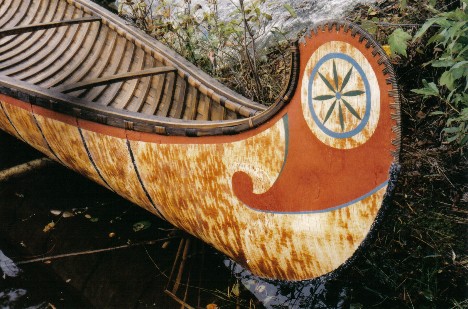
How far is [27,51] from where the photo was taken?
4441 mm

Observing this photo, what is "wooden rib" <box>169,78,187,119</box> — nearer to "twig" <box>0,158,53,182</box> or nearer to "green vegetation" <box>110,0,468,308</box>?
"green vegetation" <box>110,0,468,308</box>

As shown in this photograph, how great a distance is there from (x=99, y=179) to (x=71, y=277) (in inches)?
27.8

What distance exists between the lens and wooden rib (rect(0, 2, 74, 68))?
4209 millimetres

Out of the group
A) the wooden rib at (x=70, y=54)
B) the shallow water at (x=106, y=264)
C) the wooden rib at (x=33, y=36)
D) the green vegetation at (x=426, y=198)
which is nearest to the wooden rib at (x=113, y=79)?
the shallow water at (x=106, y=264)

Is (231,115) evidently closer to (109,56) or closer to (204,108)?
(204,108)

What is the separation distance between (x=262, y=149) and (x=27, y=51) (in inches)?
138

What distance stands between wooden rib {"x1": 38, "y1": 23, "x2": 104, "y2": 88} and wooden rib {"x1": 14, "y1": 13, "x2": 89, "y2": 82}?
14 centimetres

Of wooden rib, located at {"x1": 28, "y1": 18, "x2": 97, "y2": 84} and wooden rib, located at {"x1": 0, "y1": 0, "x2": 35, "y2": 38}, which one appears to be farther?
wooden rib, located at {"x1": 0, "y1": 0, "x2": 35, "y2": 38}

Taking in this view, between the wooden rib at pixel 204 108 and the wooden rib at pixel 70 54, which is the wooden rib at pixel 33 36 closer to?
the wooden rib at pixel 70 54

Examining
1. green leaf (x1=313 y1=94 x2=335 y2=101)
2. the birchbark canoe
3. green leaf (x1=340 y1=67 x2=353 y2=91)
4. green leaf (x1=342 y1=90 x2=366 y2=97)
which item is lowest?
the birchbark canoe

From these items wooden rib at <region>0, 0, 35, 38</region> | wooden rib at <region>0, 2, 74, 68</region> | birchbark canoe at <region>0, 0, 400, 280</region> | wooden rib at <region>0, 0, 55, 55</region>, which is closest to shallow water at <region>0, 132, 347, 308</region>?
birchbark canoe at <region>0, 0, 400, 280</region>

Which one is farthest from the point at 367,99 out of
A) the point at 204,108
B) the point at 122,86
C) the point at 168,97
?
the point at 122,86

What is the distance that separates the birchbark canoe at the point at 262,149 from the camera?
164cm

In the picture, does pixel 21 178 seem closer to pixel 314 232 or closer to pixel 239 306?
pixel 239 306
